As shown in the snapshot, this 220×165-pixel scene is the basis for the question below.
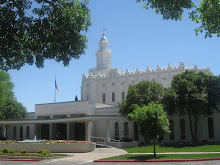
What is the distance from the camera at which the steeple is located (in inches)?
2763

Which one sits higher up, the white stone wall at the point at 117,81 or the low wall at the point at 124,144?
the white stone wall at the point at 117,81

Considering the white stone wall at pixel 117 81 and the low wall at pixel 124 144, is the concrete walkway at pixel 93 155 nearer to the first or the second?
the low wall at pixel 124 144

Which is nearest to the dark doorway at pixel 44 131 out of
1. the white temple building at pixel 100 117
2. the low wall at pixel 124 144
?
the white temple building at pixel 100 117

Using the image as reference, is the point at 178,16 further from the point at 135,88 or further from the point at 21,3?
the point at 135,88

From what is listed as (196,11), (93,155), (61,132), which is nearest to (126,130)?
(61,132)

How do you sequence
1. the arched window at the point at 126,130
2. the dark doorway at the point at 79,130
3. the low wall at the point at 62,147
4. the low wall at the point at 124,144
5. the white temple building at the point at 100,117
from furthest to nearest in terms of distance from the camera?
the dark doorway at the point at 79,130
the arched window at the point at 126,130
the white temple building at the point at 100,117
the low wall at the point at 124,144
the low wall at the point at 62,147

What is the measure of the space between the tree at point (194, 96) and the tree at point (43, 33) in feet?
85.9

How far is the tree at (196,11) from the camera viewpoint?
12.0m

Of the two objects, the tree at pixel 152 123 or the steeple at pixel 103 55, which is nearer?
the tree at pixel 152 123

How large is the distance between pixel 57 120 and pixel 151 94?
15010 mm

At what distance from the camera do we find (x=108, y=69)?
68.5 metres

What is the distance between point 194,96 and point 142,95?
779cm

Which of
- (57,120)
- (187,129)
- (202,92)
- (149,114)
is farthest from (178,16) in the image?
(57,120)

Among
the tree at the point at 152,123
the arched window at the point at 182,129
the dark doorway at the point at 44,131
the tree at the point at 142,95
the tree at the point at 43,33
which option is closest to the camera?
the tree at the point at 43,33
